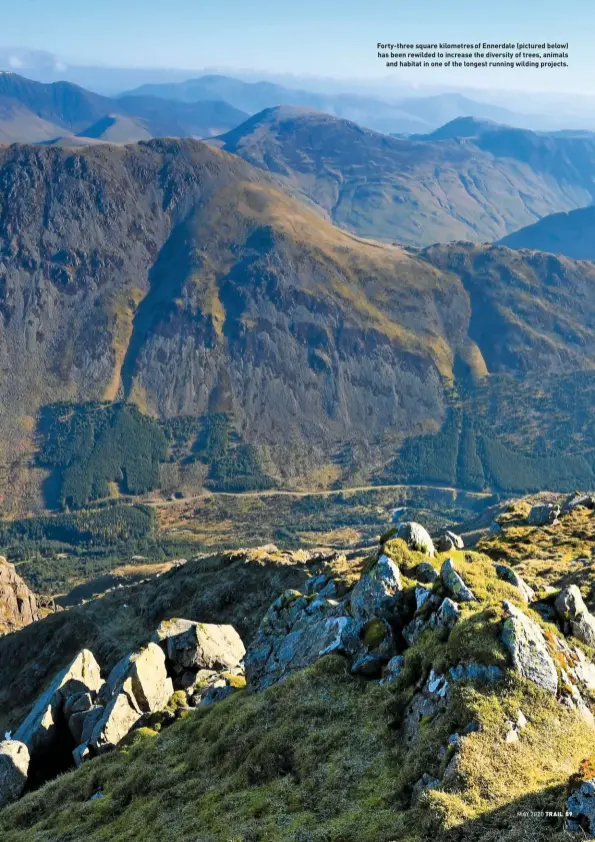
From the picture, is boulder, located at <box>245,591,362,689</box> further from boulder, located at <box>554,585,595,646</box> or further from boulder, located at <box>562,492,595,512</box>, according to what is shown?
boulder, located at <box>562,492,595,512</box>

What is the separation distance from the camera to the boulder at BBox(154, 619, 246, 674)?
7431 centimetres

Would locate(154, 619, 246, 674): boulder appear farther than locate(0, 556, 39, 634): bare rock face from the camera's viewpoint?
No

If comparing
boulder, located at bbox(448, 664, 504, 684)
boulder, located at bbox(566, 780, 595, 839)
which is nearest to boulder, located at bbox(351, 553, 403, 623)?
boulder, located at bbox(448, 664, 504, 684)

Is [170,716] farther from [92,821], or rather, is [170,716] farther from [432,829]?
[432,829]

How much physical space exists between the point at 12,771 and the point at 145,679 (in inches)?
526

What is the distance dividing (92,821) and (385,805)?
22.0 m

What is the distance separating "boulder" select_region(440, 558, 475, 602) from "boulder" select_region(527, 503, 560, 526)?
73035 millimetres

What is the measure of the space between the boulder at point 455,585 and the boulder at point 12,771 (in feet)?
127

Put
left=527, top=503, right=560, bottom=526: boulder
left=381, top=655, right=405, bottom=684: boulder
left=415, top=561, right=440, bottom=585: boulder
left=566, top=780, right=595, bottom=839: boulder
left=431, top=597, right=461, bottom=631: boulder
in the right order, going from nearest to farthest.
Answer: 1. left=566, top=780, right=595, bottom=839: boulder
2. left=431, top=597, right=461, bottom=631: boulder
3. left=381, top=655, right=405, bottom=684: boulder
4. left=415, top=561, right=440, bottom=585: boulder
5. left=527, top=503, right=560, bottom=526: boulder

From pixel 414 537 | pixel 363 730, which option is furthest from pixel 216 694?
pixel 363 730

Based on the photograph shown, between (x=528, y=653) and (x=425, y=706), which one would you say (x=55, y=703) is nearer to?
(x=425, y=706)

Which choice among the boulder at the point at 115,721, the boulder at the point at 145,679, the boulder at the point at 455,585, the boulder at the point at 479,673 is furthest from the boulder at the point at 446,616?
the boulder at the point at 145,679

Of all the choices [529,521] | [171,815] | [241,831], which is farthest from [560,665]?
[529,521]

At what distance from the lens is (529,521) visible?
11938cm
